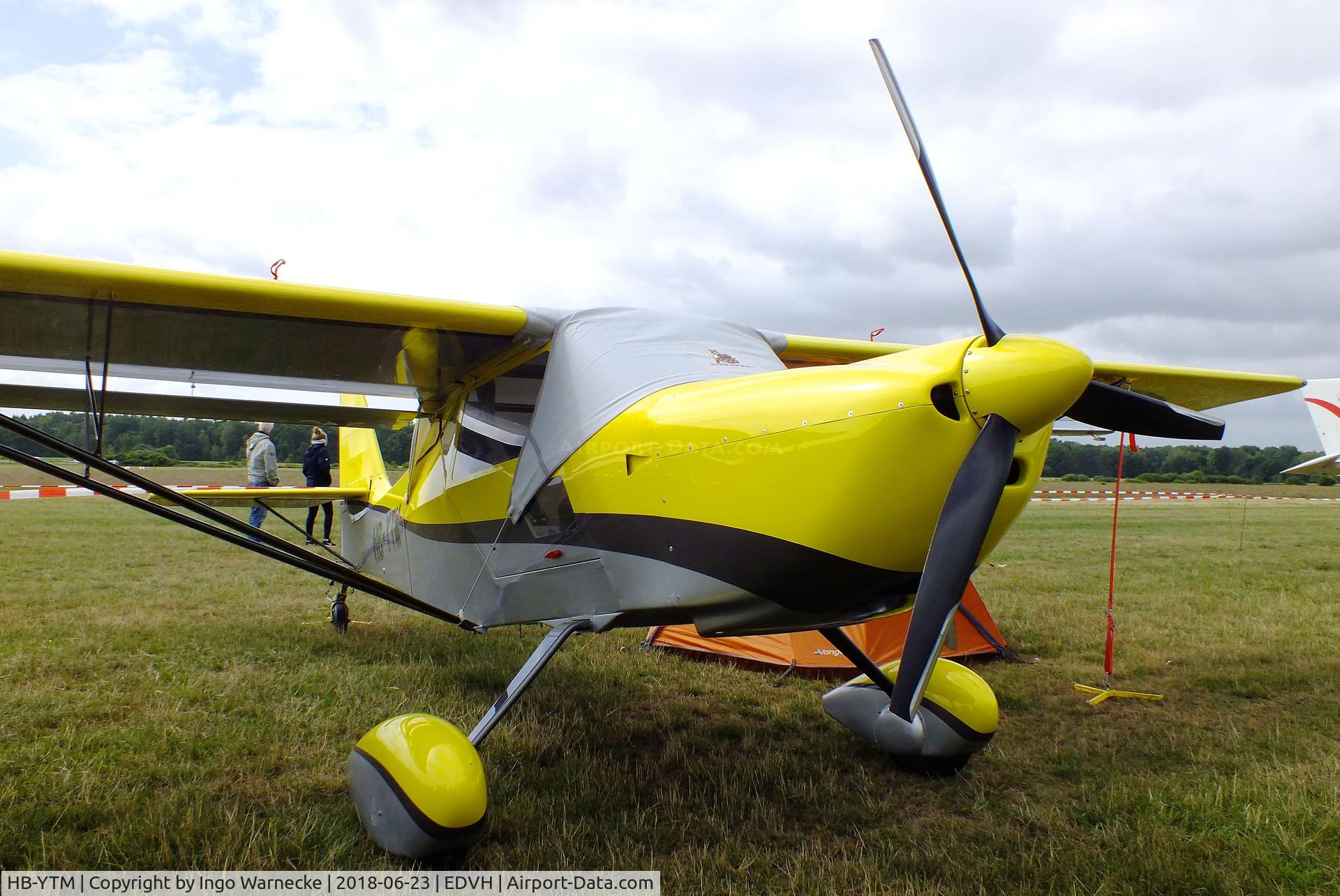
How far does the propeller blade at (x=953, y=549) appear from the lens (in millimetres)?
2180

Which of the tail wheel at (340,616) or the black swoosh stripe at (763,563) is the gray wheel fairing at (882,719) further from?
the tail wheel at (340,616)

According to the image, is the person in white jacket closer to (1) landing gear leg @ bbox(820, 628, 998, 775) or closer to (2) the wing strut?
(2) the wing strut

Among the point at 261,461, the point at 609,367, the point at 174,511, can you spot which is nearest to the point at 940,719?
the point at 609,367

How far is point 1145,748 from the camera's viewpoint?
→ 3900 mm

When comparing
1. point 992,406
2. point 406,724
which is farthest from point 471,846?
point 992,406

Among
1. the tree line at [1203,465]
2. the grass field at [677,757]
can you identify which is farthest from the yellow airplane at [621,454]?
the tree line at [1203,465]

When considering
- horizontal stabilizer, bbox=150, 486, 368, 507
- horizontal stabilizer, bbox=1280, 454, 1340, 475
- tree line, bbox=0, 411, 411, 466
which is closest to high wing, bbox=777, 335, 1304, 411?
horizontal stabilizer, bbox=150, 486, 368, 507

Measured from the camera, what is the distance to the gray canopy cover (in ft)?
10.4

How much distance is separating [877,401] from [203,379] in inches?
160

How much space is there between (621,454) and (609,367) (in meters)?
0.48

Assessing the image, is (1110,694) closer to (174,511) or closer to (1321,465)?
(174,511)

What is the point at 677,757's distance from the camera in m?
3.77

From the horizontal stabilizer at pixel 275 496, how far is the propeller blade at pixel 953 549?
5.13 meters

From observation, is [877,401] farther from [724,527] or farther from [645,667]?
[645,667]
